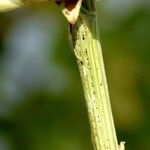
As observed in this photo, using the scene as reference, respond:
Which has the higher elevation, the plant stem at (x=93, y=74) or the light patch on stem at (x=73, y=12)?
the light patch on stem at (x=73, y=12)

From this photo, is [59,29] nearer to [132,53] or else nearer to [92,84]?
[132,53]

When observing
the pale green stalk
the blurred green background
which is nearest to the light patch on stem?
the pale green stalk

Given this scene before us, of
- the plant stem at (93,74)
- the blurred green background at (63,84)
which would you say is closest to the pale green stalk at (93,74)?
the plant stem at (93,74)

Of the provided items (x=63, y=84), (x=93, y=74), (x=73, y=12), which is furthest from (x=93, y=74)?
(x=63, y=84)

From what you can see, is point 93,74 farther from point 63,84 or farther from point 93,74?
point 63,84

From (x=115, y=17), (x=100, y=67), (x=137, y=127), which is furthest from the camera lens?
(x=115, y=17)

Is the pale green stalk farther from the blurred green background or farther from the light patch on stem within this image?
the blurred green background

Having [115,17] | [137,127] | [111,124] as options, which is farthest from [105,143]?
[115,17]

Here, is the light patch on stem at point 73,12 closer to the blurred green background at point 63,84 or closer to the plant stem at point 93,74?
the plant stem at point 93,74
